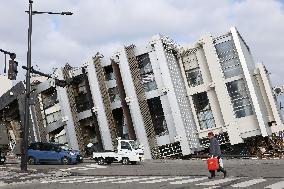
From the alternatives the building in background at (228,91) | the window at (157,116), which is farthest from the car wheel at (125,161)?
the building in background at (228,91)

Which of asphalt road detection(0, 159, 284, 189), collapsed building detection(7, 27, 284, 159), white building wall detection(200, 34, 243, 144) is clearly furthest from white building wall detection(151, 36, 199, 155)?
asphalt road detection(0, 159, 284, 189)

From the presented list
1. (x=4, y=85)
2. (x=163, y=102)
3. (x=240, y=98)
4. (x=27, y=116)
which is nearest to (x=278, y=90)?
(x=240, y=98)

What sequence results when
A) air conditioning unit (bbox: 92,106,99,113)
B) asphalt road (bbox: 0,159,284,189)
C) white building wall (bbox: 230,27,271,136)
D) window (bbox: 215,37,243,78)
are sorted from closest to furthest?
1. asphalt road (bbox: 0,159,284,189)
2. white building wall (bbox: 230,27,271,136)
3. window (bbox: 215,37,243,78)
4. air conditioning unit (bbox: 92,106,99,113)

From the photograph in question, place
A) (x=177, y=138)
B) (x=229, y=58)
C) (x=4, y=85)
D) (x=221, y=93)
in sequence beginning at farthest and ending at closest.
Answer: (x=4, y=85)
(x=229, y=58)
(x=221, y=93)
(x=177, y=138)

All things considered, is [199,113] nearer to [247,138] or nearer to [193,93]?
[193,93]

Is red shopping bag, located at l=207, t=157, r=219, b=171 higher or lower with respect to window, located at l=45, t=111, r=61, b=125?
lower

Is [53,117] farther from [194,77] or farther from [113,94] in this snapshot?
[194,77]

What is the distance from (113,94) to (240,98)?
12475 millimetres

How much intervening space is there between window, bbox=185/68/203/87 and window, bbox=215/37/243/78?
2536 millimetres

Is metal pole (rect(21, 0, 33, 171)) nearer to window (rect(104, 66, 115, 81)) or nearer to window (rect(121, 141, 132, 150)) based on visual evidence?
window (rect(121, 141, 132, 150))

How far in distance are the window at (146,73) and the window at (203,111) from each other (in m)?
4.56

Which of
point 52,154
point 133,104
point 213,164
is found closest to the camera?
point 213,164

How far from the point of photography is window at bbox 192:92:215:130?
129ft

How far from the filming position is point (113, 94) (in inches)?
1620
